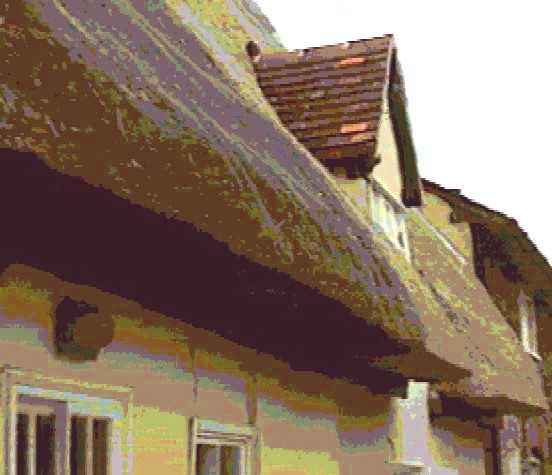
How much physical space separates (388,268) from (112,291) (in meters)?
2.15

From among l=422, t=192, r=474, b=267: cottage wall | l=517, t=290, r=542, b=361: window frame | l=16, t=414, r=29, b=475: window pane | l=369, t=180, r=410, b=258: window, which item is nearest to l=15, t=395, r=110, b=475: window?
l=16, t=414, r=29, b=475: window pane

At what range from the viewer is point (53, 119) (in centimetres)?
383

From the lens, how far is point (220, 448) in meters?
6.78

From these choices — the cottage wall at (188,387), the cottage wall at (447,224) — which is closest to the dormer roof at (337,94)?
the cottage wall at (188,387)

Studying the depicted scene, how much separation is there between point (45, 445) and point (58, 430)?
69 millimetres

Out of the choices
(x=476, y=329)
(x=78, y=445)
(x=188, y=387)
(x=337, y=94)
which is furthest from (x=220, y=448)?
(x=476, y=329)

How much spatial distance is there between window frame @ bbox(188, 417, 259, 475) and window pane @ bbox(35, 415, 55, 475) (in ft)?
4.11

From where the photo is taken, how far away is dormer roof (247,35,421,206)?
9703 millimetres

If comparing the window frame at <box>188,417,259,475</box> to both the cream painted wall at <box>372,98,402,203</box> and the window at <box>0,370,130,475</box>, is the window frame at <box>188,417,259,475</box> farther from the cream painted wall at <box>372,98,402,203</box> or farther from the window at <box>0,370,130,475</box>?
the cream painted wall at <box>372,98,402,203</box>

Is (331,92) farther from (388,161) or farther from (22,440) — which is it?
(22,440)

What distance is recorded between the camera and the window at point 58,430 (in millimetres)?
4629

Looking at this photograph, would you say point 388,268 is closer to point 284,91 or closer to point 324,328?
point 324,328

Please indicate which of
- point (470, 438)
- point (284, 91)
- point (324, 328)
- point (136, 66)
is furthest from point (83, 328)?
point (470, 438)

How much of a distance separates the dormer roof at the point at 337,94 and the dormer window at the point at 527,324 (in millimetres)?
8536
